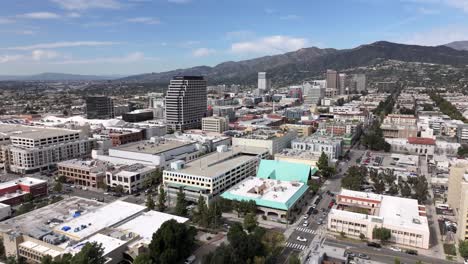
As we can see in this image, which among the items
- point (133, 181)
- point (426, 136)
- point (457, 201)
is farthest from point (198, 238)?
point (426, 136)

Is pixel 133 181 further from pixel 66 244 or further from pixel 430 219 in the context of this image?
pixel 430 219

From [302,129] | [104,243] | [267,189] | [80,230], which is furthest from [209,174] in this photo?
[302,129]

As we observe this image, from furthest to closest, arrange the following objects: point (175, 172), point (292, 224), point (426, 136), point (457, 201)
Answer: point (426, 136) → point (175, 172) → point (457, 201) → point (292, 224)

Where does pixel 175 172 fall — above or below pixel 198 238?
above

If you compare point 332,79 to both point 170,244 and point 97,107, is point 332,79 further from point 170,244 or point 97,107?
point 170,244

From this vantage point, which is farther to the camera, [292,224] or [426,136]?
[426,136]

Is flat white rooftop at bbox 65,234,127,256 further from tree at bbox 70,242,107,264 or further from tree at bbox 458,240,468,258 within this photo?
tree at bbox 458,240,468,258

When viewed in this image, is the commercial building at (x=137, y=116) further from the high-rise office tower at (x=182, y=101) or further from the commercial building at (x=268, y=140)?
A: the commercial building at (x=268, y=140)
